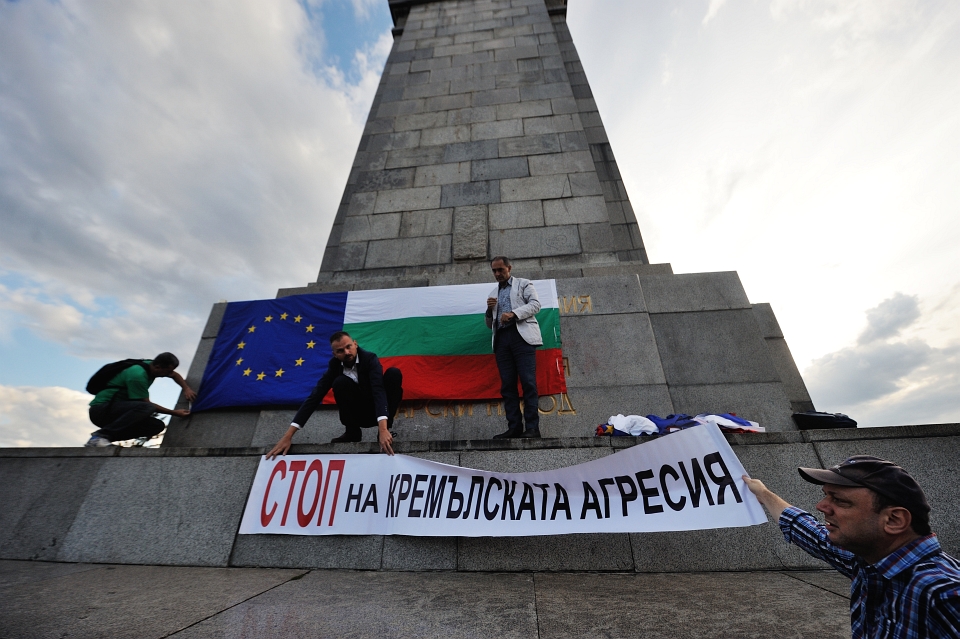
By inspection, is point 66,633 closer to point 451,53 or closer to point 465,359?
point 465,359

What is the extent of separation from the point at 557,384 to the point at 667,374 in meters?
1.46

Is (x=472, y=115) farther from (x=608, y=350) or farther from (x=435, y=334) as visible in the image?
(x=608, y=350)

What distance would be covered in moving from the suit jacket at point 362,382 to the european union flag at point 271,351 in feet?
4.76

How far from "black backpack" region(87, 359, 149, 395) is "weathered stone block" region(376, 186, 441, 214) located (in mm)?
4989

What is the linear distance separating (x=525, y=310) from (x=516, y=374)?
752mm

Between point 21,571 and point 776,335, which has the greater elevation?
point 776,335

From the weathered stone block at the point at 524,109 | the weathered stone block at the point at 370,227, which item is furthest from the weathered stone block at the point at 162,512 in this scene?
the weathered stone block at the point at 524,109

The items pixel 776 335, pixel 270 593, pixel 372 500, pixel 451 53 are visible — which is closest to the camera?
pixel 270 593

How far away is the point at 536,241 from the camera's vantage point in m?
7.82

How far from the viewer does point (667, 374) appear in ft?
18.3

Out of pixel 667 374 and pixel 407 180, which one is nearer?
pixel 667 374

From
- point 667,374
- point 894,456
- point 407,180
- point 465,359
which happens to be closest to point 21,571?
point 465,359

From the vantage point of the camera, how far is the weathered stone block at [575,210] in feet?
26.1

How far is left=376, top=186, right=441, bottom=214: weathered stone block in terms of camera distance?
868 centimetres
